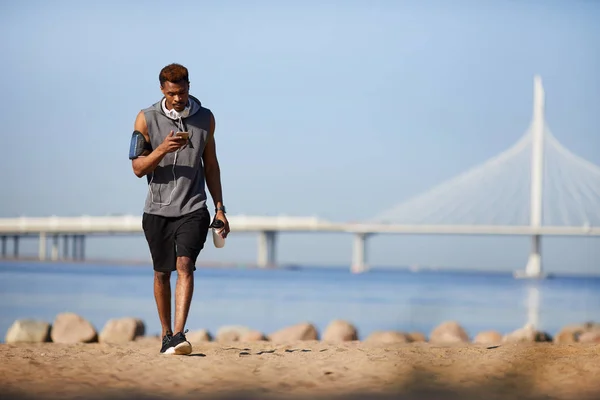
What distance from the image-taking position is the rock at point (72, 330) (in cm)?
827

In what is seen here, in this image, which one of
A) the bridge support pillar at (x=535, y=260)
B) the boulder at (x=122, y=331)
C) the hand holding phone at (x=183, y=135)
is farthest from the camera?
the bridge support pillar at (x=535, y=260)

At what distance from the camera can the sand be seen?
146 inches

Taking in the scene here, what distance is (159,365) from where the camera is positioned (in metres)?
4.36

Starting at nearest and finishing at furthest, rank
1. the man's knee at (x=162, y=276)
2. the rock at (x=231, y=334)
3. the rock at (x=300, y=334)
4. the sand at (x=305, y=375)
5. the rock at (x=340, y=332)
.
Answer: the sand at (x=305, y=375), the man's knee at (x=162, y=276), the rock at (x=300, y=334), the rock at (x=340, y=332), the rock at (x=231, y=334)

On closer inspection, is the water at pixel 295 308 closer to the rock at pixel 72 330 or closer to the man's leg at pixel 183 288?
the rock at pixel 72 330

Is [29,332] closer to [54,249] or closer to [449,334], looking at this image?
[449,334]

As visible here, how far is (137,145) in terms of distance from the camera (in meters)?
4.70

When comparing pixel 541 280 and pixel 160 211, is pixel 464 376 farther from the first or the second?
pixel 541 280

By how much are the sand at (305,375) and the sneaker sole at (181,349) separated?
5 centimetres

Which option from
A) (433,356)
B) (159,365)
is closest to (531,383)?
(433,356)

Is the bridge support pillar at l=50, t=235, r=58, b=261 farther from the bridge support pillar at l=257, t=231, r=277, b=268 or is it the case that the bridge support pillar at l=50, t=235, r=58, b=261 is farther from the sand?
the sand

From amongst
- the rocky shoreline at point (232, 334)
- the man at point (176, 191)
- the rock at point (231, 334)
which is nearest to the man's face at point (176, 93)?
the man at point (176, 191)

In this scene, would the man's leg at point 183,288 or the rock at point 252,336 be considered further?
the rock at point 252,336

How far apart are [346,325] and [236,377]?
585 cm
